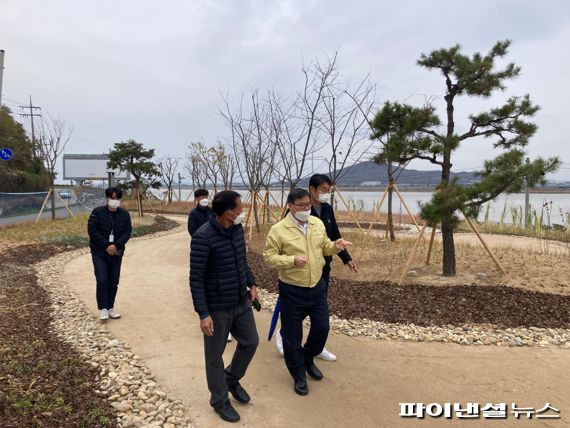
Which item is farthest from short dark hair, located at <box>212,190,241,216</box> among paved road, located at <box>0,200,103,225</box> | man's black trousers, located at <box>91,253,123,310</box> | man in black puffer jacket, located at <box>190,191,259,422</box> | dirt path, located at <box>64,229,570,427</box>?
paved road, located at <box>0,200,103,225</box>

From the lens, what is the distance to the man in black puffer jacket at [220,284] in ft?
8.34

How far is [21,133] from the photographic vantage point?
2367cm

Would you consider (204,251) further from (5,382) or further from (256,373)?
(5,382)

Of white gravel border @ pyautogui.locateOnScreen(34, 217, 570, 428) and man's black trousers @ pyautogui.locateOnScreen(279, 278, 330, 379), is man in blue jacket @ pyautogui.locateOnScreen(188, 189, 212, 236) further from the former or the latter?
man's black trousers @ pyautogui.locateOnScreen(279, 278, 330, 379)

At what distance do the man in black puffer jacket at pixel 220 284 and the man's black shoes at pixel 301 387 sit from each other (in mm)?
504

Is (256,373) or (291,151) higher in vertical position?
(291,151)

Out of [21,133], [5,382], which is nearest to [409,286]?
[5,382]

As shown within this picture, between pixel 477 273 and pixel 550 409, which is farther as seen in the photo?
pixel 477 273

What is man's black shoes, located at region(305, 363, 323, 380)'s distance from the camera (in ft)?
10.5

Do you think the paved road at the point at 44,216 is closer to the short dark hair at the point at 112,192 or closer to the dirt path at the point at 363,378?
the short dark hair at the point at 112,192

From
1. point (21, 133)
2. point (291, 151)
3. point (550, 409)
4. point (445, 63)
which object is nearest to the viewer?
point (550, 409)

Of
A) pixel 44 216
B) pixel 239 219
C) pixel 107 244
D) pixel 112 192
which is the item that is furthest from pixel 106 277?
pixel 44 216

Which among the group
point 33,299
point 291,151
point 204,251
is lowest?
point 33,299

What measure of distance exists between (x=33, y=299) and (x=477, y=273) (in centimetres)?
622
